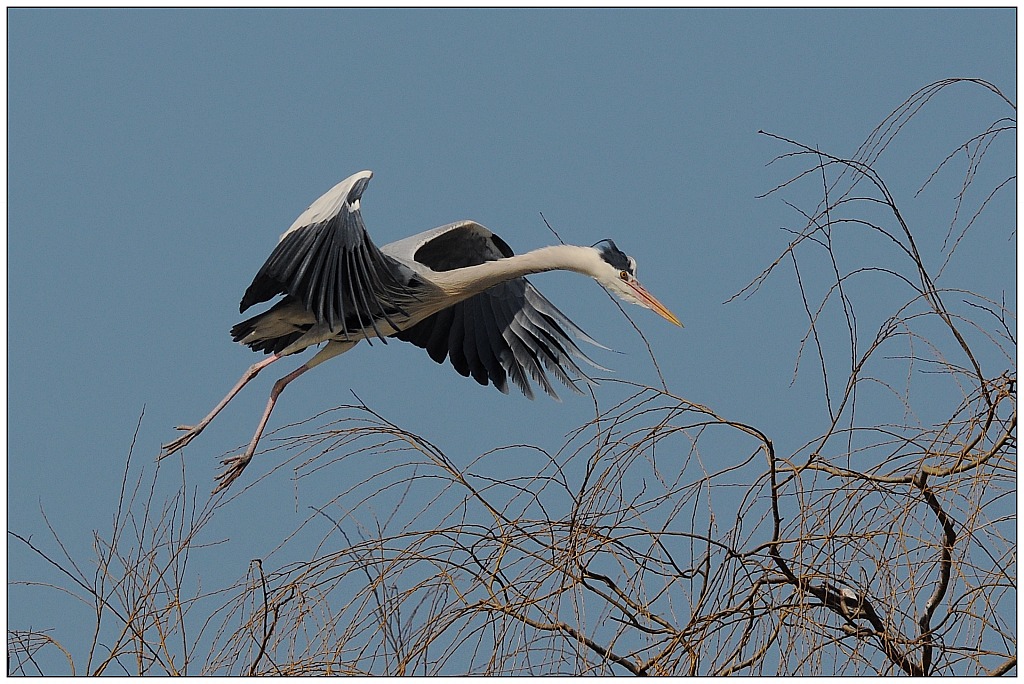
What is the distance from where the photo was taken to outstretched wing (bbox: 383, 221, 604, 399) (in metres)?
5.02

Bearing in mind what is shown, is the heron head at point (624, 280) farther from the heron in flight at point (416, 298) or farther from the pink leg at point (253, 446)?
the pink leg at point (253, 446)

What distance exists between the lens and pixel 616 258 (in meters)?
4.28

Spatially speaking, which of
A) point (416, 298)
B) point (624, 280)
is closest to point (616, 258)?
point (624, 280)

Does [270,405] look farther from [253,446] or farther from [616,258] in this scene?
[616,258]

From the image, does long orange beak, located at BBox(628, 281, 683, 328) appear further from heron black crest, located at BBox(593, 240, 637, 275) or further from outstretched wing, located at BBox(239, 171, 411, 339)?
outstretched wing, located at BBox(239, 171, 411, 339)

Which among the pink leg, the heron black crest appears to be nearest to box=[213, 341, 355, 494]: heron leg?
the pink leg

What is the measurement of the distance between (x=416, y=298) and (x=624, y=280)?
755 mm

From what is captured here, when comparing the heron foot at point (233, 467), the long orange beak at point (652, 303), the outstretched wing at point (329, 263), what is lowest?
the heron foot at point (233, 467)

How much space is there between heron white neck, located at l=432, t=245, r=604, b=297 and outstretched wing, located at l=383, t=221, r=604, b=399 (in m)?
0.40

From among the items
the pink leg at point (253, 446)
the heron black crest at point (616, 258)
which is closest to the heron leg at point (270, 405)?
the pink leg at point (253, 446)

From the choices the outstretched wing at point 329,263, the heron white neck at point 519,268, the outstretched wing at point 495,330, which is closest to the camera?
the outstretched wing at point 329,263

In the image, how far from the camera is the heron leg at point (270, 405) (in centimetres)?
420

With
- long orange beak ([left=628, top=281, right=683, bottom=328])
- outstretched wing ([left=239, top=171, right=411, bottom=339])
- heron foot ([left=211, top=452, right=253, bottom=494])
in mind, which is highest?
long orange beak ([left=628, top=281, right=683, bottom=328])

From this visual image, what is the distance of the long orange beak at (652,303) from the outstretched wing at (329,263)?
2.63 feet
